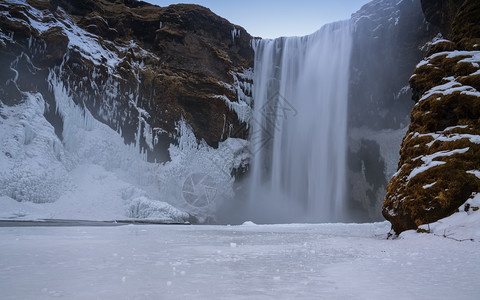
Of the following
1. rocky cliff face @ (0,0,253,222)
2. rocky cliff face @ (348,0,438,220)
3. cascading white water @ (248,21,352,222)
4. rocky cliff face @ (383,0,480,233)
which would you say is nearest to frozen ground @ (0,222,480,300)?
rocky cliff face @ (383,0,480,233)

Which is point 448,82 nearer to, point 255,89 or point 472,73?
point 472,73

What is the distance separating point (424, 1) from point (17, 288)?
99.8 ft

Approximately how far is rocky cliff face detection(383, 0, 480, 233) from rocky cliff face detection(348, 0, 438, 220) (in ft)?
61.3

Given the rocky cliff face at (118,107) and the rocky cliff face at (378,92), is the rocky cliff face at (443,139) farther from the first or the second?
the rocky cliff face at (378,92)

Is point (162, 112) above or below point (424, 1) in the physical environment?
below

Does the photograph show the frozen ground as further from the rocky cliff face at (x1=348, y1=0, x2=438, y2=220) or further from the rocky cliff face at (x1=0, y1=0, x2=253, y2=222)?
the rocky cliff face at (x1=348, y1=0, x2=438, y2=220)

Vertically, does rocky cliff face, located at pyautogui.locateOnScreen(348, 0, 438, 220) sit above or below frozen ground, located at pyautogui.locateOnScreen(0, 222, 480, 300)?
above

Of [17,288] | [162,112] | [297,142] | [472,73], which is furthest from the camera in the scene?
[297,142]

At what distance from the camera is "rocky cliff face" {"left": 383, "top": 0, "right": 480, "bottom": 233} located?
318 inches

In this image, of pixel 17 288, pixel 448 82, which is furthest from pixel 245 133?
pixel 17 288

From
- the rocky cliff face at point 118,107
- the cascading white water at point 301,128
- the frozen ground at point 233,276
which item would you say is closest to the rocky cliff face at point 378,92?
the cascading white water at point 301,128

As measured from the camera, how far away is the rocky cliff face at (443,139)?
8.09 m

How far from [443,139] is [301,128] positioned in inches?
906

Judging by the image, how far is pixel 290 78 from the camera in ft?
107
